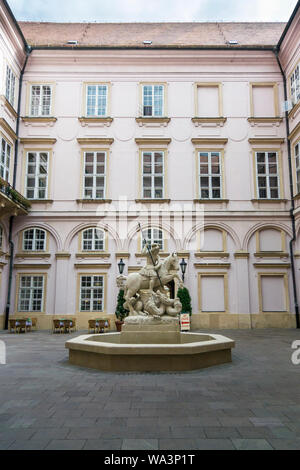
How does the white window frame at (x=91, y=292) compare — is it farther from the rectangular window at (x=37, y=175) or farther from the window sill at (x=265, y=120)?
the window sill at (x=265, y=120)

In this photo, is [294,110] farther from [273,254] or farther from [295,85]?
[273,254]

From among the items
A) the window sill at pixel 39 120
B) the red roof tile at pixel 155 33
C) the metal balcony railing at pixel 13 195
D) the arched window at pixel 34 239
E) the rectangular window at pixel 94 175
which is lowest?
the arched window at pixel 34 239

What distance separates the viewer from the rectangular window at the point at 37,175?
21875 mm

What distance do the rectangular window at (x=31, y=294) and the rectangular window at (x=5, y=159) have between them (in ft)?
19.0

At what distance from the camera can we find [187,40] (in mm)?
25188

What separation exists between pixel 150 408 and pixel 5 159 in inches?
722

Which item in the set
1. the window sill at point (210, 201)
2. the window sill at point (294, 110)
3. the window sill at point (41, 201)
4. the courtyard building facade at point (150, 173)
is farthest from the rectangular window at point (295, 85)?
the window sill at point (41, 201)

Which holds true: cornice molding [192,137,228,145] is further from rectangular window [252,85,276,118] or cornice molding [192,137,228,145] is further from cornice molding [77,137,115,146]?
cornice molding [77,137,115,146]

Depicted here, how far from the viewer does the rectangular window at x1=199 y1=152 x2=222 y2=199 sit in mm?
21891

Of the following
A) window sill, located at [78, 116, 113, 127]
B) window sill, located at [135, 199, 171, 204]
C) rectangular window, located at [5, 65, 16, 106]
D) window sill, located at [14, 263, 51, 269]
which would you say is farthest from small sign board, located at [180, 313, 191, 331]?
rectangular window, located at [5, 65, 16, 106]

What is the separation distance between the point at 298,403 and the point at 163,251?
49.3 ft

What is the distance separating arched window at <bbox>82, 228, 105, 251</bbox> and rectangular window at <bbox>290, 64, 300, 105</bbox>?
13.4 meters

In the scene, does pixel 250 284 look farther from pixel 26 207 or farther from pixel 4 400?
pixel 4 400

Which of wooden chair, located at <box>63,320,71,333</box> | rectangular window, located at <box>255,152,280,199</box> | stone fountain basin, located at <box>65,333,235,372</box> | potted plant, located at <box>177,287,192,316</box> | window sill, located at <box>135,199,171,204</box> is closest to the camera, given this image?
stone fountain basin, located at <box>65,333,235,372</box>
